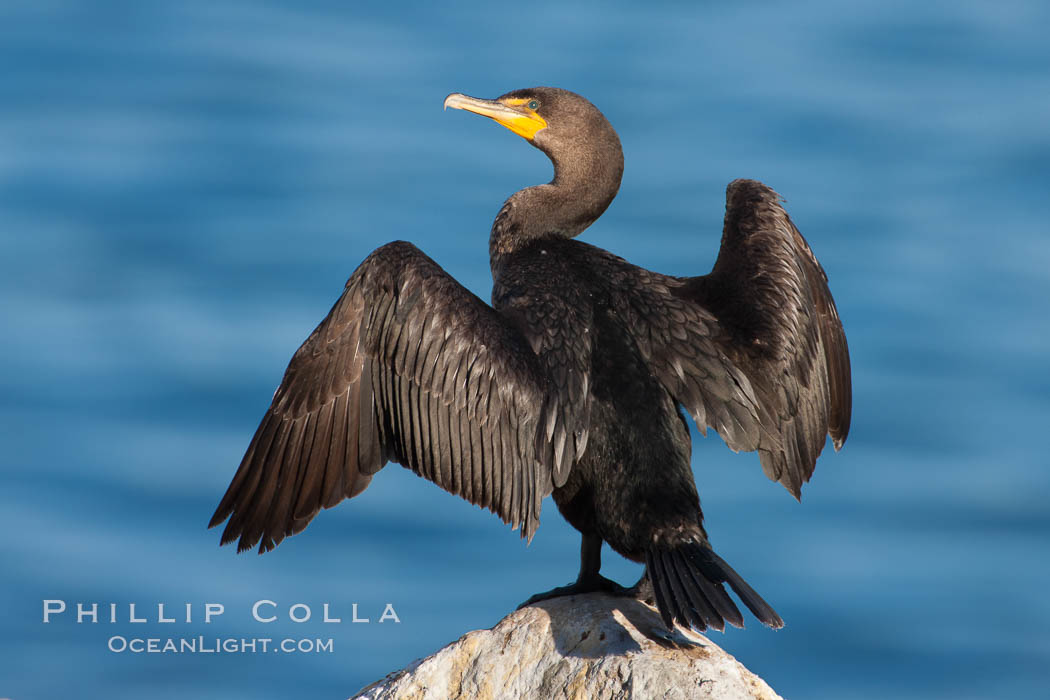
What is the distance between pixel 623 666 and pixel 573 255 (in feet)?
7.20

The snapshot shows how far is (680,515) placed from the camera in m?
5.55

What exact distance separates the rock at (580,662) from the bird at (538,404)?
11.6 inches

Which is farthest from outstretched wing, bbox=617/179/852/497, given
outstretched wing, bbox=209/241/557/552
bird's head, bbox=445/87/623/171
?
bird's head, bbox=445/87/623/171

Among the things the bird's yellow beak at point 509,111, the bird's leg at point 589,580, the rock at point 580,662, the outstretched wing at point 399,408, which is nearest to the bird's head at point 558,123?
the bird's yellow beak at point 509,111

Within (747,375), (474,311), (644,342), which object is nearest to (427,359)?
(474,311)

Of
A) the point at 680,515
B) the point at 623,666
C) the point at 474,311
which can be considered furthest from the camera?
the point at 474,311

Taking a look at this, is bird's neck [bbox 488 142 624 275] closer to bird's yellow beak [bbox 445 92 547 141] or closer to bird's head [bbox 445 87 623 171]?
bird's head [bbox 445 87 623 171]

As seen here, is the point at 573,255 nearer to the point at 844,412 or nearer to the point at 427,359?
the point at 427,359

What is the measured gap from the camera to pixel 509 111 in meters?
7.64

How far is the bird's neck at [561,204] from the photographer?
279 inches

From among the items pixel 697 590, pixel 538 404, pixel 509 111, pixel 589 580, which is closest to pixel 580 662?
pixel 697 590

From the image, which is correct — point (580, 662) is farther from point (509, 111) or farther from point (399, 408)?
point (509, 111)

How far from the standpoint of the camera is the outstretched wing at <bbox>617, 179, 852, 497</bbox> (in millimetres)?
5957

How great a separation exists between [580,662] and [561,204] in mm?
2740
